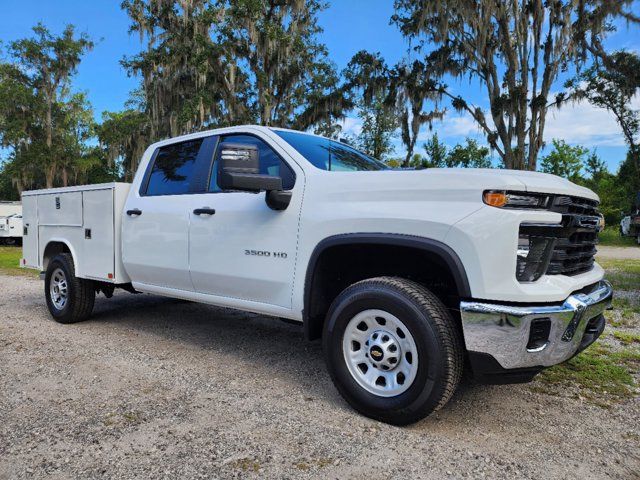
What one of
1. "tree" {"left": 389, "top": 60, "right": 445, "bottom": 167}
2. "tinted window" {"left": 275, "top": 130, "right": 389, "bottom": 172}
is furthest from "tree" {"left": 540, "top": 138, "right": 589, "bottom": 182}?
"tinted window" {"left": 275, "top": 130, "right": 389, "bottom": 172}

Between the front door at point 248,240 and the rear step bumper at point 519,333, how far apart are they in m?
1.34

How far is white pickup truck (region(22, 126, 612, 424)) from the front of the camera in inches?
104

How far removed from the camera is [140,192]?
4.87 m

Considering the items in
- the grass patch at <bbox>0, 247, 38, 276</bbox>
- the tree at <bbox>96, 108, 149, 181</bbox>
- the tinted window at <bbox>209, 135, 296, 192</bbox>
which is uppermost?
the tree at <bbox>96, 108, 149, 181</bbox>

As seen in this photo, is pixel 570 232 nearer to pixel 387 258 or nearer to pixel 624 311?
pixel 387 258

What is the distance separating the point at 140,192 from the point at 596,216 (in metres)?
3.98

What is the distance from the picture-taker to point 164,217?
439 cm

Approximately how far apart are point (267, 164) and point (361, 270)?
1.13 meters

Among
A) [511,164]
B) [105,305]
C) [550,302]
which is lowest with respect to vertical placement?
[105,305]

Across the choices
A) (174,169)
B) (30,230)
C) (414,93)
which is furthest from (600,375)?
(414,93)

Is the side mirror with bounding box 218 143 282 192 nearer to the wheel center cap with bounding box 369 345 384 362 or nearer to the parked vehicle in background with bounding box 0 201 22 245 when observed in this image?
the wheel center cap with bounding box 369 345 384 362

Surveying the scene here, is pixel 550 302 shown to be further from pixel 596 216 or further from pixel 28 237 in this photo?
pixel 28 237

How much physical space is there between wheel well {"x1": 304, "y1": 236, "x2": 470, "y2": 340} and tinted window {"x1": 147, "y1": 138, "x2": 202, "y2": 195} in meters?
1.69

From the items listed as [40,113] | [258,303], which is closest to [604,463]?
[258,303]
